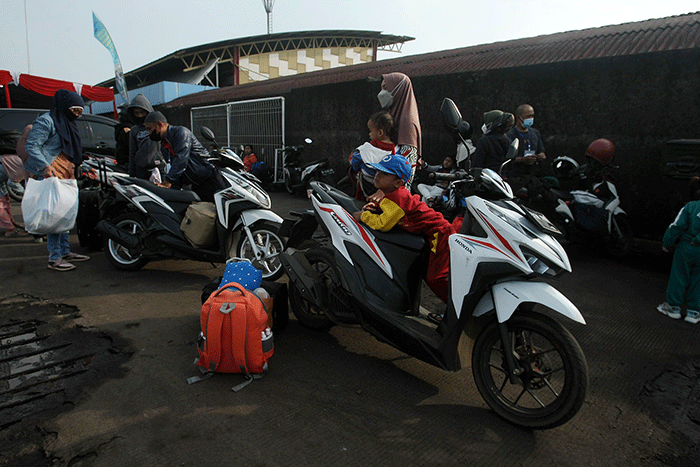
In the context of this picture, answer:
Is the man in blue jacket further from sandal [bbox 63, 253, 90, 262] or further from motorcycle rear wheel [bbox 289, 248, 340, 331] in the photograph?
motorcycle rear wheel [bbox 289, 248, 340, 331]

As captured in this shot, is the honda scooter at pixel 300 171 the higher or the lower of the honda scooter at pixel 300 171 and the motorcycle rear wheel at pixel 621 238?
the higher

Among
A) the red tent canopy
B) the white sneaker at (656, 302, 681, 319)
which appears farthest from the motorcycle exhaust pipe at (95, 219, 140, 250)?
the red tent canopy

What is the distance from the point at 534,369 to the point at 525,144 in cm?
424

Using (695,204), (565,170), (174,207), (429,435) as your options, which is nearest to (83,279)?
(174,207)

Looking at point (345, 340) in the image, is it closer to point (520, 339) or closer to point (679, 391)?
point (520, 339)

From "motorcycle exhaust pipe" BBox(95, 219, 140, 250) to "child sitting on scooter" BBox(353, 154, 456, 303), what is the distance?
9.18 ft

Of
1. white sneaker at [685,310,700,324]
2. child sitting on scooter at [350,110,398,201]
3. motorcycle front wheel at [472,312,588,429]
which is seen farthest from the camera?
white sneaker at [685,310,700,324]

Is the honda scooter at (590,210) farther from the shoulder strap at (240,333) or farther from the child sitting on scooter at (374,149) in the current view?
the shoulder strap at (240,333)

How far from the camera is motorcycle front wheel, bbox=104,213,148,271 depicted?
15.6 feet

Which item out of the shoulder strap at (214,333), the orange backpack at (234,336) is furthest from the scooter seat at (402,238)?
the shoulder strap at (214,333)

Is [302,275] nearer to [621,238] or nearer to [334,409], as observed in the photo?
[334,409]

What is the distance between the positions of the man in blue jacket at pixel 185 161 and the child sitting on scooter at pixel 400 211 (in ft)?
7.89

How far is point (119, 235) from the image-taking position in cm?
464

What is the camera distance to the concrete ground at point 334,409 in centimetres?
212
